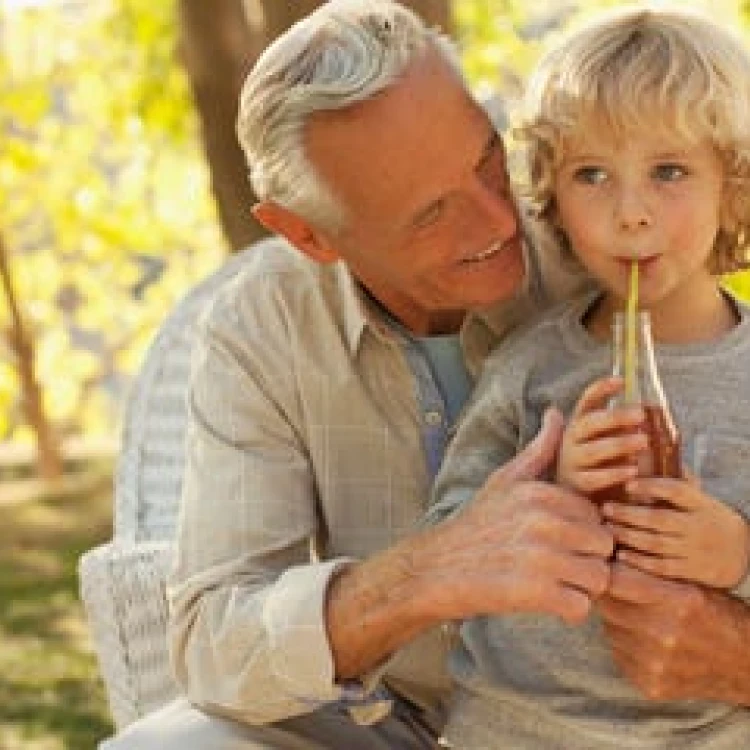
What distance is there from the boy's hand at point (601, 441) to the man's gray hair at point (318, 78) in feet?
1.68

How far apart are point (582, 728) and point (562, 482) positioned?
0.93 ft

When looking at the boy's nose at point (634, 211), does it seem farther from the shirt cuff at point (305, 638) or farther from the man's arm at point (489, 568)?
the shirt cuff at point (305, 638)

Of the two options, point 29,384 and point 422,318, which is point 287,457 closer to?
point 422,318

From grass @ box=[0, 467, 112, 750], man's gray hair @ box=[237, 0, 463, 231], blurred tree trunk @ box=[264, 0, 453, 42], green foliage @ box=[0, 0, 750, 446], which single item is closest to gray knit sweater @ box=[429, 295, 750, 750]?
man's gray hair @ box=[237, 0, 463, 231]

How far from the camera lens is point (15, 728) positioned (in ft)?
16.9

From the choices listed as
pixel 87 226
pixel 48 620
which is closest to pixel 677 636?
pixel 48 620

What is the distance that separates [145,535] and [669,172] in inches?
54.8

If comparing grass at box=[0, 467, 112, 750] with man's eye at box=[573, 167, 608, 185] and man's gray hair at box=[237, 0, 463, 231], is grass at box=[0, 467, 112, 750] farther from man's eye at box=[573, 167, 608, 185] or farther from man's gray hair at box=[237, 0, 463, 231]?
man's eye at box=[573, 167, 608, 185]

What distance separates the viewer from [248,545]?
257 cm

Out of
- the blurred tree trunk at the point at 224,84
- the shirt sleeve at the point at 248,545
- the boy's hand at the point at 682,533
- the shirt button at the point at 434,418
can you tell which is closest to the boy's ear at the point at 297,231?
the shirt sleeve at the point at 248,545

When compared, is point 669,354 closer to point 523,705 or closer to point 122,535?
point 523,705

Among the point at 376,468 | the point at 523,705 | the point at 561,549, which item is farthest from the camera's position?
the point at 376,468

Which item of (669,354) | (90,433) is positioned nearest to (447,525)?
(669,354)

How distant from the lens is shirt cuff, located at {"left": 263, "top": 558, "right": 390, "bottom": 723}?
239cm
